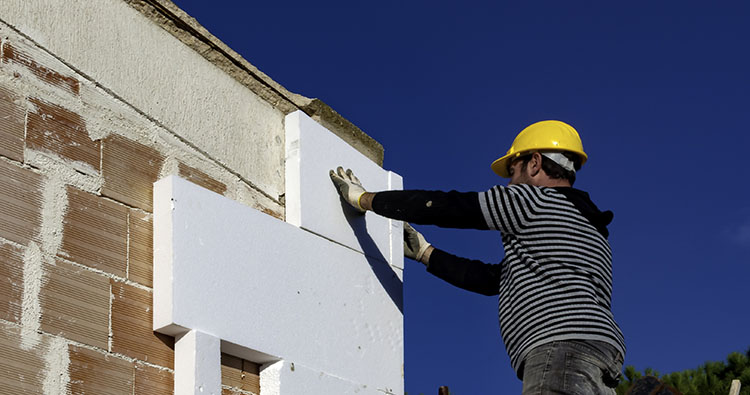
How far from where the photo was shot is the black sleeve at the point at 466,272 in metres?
4.87

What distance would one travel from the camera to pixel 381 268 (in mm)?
4918

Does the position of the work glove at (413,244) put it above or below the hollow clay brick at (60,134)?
above

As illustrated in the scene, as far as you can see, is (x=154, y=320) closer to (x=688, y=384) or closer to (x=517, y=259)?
(x=517, y=259)

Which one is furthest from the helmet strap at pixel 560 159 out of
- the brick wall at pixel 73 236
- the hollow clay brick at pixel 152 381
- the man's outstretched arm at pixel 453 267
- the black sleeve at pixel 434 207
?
the hollow clay brick at pixel 152 381

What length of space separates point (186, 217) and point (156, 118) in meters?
0.43

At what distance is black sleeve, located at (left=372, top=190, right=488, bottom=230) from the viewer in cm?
433

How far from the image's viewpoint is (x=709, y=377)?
16000mm

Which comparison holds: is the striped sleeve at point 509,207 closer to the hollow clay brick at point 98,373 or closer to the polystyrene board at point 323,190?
the polystyrene board at point 323,190

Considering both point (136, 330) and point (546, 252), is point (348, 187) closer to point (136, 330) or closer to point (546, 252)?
point (546, 252)

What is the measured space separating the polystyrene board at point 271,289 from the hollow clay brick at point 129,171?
0.05 m

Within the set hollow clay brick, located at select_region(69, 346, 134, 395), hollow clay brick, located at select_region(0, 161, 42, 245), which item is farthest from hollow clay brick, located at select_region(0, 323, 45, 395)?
hollow clay brick, located at select_region(0, 161, 42, 245)

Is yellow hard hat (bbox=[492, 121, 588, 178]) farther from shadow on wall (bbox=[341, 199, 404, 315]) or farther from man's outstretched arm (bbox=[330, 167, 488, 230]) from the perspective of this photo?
shadow on wall (bbox=[341, 199, 404, 315])

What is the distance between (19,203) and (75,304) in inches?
14.4

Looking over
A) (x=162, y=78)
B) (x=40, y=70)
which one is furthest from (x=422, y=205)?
(x=40, y=70)
